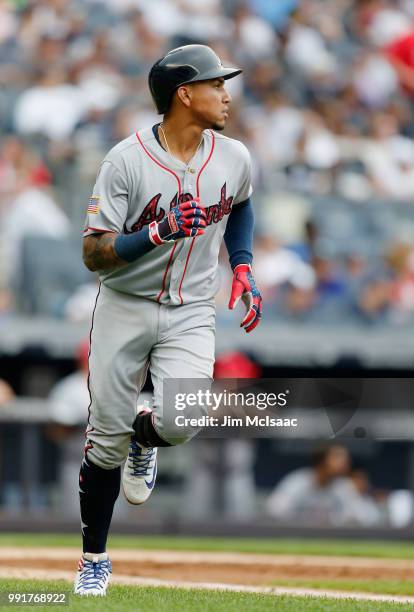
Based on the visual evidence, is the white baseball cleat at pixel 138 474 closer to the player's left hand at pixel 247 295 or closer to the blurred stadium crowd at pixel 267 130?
the player's left hand at pixel 247 295

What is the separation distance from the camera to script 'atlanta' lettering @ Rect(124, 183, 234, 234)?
4324 mm

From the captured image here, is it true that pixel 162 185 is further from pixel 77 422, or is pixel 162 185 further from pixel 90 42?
pixel 90 42

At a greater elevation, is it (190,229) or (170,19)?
(170,19)

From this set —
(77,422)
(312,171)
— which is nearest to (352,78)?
(312,171)

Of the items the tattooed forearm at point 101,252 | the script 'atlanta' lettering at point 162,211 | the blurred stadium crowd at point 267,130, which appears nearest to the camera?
the tattooed forearm at point 101,252

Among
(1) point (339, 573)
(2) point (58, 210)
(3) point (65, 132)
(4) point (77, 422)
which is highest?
(3) point (65, 132)

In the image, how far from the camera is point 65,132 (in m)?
10.1

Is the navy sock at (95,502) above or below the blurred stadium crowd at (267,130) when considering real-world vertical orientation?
below

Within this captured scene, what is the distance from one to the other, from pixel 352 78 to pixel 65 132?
3.02 m

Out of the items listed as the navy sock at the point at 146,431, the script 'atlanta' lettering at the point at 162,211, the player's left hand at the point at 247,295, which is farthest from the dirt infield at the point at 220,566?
the script 'atlanta' lettering at the point at 162,211

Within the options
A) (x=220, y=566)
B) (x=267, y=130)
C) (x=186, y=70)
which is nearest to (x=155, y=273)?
(x=186, y=70)

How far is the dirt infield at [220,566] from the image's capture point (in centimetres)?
612

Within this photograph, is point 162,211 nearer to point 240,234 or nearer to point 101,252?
point 101,252

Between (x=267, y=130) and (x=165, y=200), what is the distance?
663 centimetres
